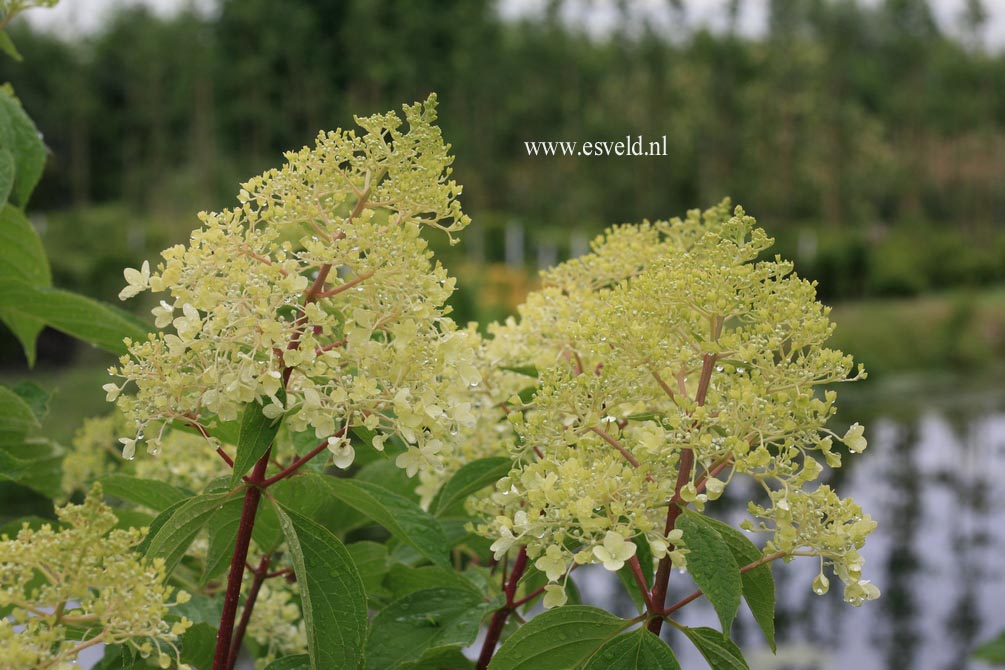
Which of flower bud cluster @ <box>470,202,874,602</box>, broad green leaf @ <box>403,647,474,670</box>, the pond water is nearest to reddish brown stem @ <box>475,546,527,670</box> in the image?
broad green leaf @ <box>403,647,474,670</box>

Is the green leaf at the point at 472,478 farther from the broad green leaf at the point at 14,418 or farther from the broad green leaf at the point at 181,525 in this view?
the broad green leaf at the point at 14,418

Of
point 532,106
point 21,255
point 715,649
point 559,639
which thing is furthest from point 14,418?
point 532,106

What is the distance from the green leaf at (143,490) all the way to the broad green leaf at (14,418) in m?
0.19

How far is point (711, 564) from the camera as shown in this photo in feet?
2.55

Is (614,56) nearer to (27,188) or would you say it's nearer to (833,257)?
(833,257)

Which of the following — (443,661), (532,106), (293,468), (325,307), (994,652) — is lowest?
(532,106)

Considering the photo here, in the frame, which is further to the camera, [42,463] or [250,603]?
[42,463]

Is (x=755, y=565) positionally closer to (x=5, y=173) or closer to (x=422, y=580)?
(x=422, y=580)

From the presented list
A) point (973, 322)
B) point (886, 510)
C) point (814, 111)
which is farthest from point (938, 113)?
point (886, 510)

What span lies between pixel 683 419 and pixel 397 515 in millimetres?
266

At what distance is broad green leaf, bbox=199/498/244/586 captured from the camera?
0.87m

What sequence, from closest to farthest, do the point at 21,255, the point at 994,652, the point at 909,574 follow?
the point at 21,255 < the point at 994,652 < the point at 909,574

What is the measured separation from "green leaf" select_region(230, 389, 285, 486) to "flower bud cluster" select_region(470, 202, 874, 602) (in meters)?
0.18

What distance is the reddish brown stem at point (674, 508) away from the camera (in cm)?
80
